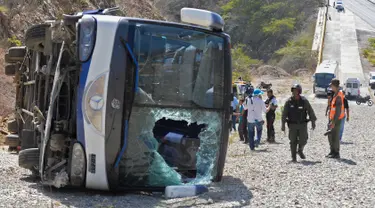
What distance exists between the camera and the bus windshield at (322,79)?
5044 cm

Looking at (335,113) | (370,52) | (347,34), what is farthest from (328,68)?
(335,113)

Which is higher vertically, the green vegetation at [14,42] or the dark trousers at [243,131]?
the green vegetation at [14,42]

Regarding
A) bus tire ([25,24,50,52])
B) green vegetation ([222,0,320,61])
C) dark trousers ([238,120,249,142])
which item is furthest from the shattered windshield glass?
green vegetation ([222,0,320,61])

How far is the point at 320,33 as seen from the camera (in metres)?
82.6

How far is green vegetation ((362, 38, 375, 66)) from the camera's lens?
72569 mm

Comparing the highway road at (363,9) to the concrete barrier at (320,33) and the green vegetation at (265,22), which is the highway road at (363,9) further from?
the green vegetation at (265,22)

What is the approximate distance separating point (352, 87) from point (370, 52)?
1096 inches

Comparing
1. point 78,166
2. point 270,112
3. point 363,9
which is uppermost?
point 363,9

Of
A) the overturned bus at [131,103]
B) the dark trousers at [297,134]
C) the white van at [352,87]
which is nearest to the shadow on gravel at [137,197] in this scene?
the overturned bus at [131,103]

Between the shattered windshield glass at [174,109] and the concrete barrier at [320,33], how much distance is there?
57958 mm

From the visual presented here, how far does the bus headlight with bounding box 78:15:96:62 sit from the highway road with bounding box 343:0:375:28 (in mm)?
85404

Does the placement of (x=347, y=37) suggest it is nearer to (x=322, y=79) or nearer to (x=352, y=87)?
(x=322, y=79)

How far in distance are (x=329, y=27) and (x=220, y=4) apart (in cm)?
2516

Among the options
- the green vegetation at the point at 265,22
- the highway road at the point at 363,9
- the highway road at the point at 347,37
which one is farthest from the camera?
the highway road at the point at 363,9
